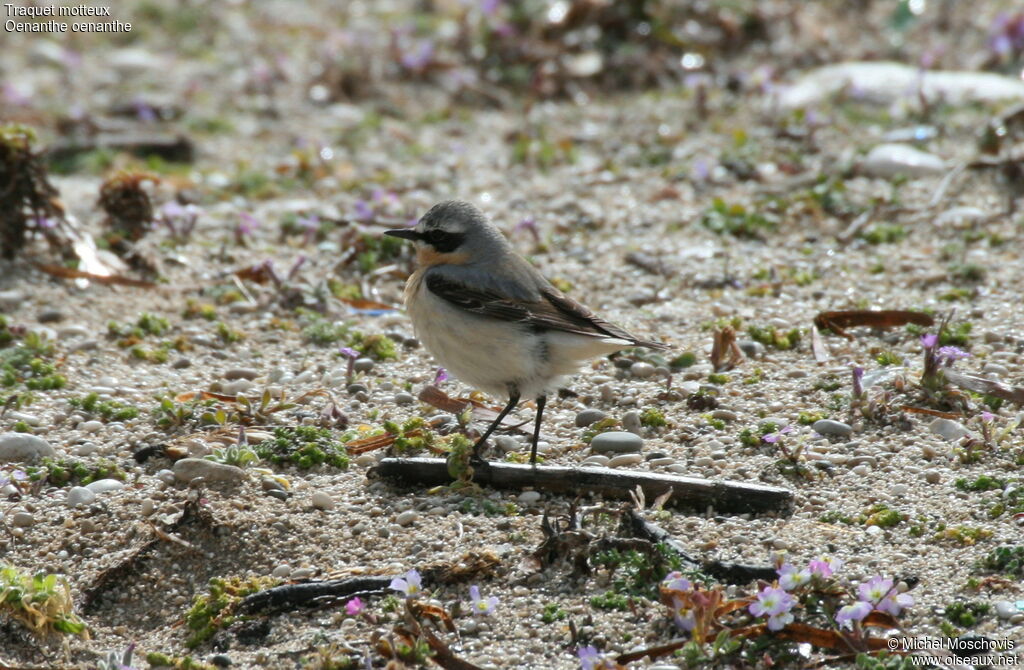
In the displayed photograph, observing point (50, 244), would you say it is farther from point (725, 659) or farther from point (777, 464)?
point (725, 659)

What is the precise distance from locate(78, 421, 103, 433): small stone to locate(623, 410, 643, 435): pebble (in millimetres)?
2483

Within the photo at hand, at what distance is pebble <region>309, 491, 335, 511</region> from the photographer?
510 centimetres

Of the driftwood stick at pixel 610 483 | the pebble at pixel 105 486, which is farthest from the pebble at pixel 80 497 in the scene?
the driftwood stick at pixel 610 483

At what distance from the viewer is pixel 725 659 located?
402cm

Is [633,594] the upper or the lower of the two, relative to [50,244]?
lower

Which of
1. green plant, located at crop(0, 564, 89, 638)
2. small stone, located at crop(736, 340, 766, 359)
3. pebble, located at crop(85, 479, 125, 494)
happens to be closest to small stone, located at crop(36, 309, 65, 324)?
pebble, located at crop(85, 479, 125, 494)

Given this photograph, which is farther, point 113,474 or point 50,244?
point 50,244

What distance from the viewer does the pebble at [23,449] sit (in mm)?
5480

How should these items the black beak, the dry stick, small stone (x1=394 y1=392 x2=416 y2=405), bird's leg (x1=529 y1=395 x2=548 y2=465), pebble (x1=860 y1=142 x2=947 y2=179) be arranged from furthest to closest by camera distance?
1. pebble (x1=860 y1=142 x2=947 y2=179)
2. the black beak
3. small stone (x1=394 y1=392 x2=416 y2=405)
4. bird's leg (x1=529 y1=395 x2=548 y2=465)
5. the dry stick

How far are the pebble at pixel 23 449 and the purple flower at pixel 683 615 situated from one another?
2.98 metres

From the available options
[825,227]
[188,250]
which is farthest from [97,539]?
[825,227]

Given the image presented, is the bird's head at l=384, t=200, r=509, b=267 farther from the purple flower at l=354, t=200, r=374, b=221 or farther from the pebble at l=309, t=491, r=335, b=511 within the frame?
the purple flower at l=354, t=200, r=374, b=221

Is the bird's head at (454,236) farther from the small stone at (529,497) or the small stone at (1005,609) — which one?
the small stone at (1005,609)

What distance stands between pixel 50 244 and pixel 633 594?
15.8 ft
